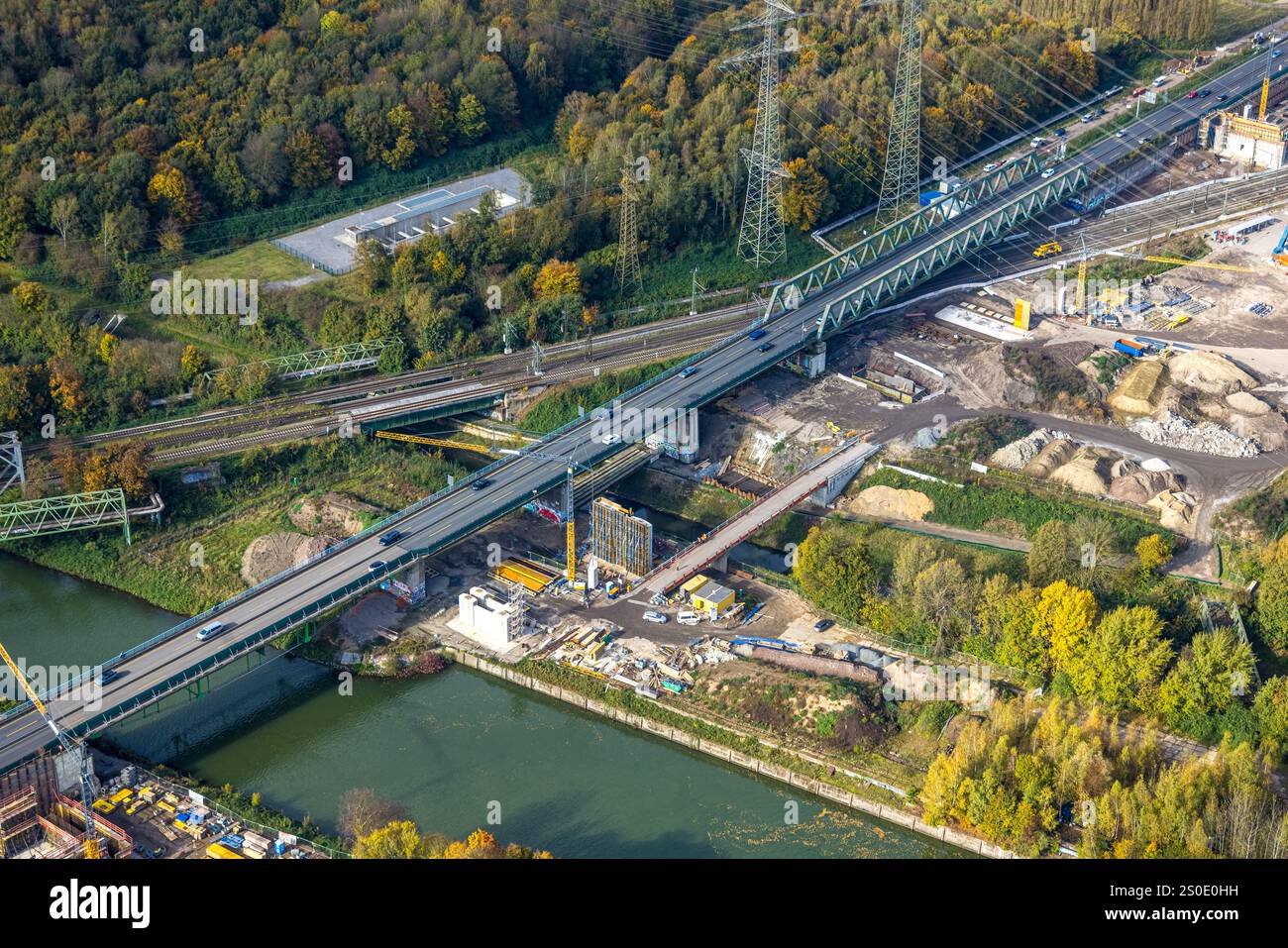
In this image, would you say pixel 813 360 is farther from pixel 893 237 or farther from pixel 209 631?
pixel 209 631

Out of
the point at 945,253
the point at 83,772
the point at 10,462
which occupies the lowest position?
the point at 83,772

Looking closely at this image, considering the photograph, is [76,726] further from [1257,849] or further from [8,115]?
[8,115]

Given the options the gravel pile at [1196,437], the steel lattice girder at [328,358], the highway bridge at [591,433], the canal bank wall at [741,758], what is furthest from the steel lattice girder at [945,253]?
the canal bank wall at [741,758]

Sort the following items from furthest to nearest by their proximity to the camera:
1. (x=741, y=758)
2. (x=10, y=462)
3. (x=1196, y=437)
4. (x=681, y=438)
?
(x=681, y=438)
(x=1196, y=437)
(x=10, y=462)
(x=741, y=758)

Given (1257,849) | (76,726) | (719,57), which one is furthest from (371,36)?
(1257,849)

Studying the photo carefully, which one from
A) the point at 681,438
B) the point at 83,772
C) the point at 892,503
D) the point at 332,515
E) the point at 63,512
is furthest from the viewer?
the point at 681,438

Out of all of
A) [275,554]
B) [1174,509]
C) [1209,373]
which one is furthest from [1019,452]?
[275,554]

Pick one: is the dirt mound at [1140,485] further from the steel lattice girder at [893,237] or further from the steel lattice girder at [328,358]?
the steel lattice girder at [328,358]
